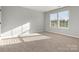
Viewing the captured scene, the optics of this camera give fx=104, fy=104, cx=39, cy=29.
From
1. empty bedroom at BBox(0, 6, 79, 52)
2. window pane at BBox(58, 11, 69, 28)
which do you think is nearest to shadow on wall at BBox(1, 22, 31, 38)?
empty bedroom at BBox(0, 6, 79, 52)

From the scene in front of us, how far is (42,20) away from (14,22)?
1372 millimetres

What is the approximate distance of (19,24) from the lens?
4867mm

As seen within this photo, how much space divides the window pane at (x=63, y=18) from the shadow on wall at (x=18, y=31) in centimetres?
192

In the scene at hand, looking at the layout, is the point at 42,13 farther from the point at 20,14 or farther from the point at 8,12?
the point at 8,12

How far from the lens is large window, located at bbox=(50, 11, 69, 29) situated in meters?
5.64

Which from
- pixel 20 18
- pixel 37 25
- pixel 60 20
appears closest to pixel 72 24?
pixel 60 20

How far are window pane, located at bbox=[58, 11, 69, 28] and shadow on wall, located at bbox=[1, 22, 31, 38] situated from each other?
1922mm

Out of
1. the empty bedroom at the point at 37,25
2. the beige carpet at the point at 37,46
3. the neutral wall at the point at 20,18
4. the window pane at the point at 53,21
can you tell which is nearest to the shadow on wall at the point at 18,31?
the empty bedroom at the point at 37,25

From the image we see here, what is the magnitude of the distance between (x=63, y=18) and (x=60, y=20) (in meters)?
0.20

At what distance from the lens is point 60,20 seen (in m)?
5.92

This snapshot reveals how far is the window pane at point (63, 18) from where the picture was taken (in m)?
5.65

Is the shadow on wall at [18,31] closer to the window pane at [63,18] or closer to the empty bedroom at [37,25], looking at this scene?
the empty bedroom at [37,25]
